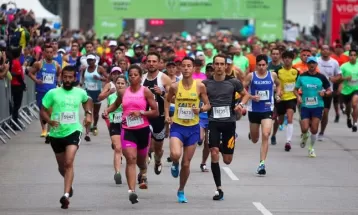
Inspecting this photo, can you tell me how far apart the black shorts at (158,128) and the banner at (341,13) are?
87.0ft

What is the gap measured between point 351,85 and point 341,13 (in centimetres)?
1700

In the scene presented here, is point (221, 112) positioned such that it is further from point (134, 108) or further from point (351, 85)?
point (351, 85)

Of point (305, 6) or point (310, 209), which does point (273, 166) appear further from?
point (305, 6)

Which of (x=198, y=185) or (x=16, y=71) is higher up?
(x=16, y=71)

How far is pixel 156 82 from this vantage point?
17.0 m

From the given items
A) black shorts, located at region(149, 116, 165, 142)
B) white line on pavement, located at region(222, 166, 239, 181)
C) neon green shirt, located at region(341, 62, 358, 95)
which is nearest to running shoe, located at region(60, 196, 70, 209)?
black shorts, located at region(149, 116, 165, 142)

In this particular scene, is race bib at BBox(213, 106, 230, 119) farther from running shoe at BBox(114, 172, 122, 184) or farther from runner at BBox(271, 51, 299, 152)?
runner at BBox(271, 51, 299, 152)

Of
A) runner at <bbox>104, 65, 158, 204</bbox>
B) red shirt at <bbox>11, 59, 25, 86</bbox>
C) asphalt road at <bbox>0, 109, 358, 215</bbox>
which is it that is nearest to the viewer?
asphalt road at <bbox>0, 109, 358, 215</bbox>

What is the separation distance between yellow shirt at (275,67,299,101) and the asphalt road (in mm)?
1057

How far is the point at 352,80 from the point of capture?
2669cm

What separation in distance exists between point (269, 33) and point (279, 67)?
30099mm

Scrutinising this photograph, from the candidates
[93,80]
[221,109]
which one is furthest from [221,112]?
[93,80]

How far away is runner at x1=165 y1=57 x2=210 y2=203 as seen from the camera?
14758 mm

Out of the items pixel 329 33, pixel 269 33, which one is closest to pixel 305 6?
pixel 269 33
